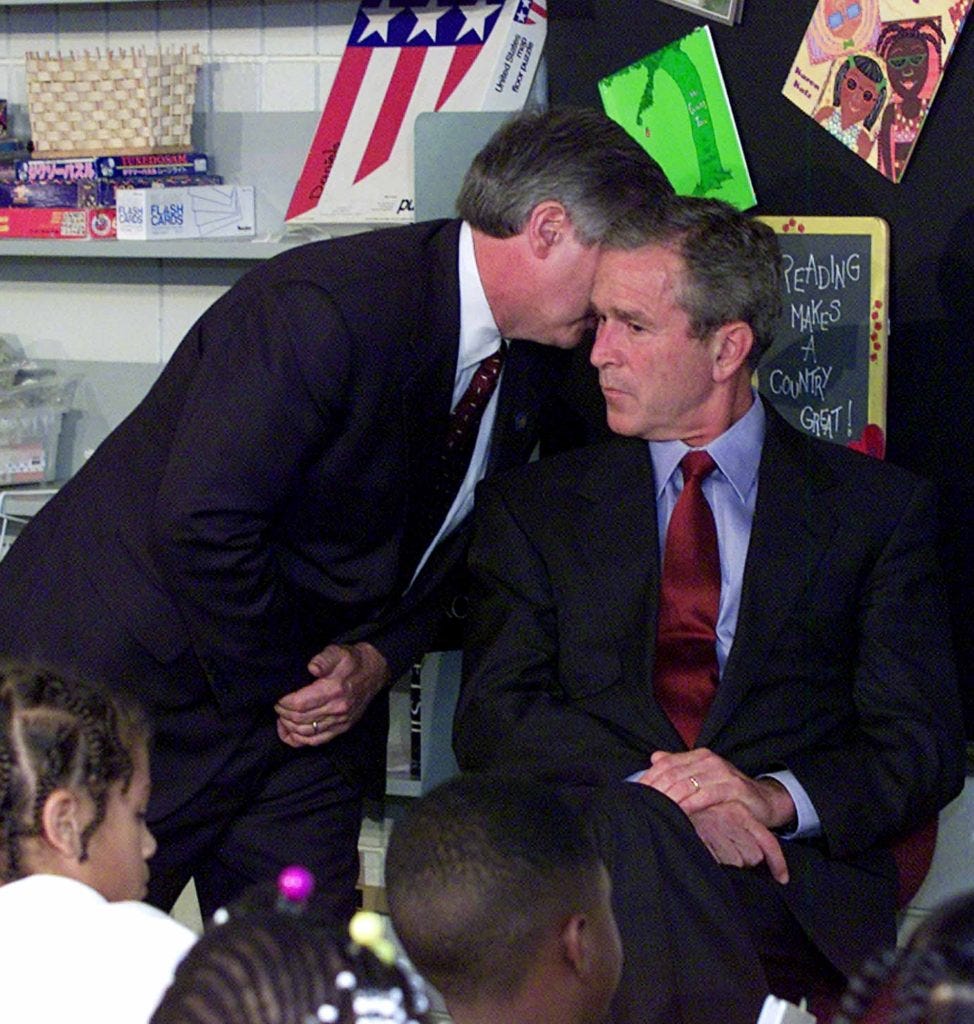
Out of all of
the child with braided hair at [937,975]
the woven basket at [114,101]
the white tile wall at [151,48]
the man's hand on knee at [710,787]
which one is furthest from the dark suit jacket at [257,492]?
the child with braided hair at [937,975]

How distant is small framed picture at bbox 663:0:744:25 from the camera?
9.11 ft

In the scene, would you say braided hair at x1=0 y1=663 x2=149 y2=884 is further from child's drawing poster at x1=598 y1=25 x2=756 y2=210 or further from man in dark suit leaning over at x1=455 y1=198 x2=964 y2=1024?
child's drawing poster at x1=598 y1=25 x2=756 y2=210

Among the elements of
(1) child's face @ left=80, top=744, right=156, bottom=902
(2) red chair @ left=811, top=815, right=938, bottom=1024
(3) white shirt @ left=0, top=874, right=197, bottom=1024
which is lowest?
(2) red chair @ left=811, top=815, right=938, bottom=1024

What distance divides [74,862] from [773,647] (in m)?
1.11

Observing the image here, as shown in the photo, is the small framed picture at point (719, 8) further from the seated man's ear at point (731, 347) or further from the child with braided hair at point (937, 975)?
the child with braided hair at point (937, 975)

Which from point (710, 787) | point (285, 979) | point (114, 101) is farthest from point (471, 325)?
→ point (285, 979)

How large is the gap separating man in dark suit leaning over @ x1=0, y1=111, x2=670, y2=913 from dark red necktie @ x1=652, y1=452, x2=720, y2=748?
0.35 m

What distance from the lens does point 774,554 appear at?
230cm

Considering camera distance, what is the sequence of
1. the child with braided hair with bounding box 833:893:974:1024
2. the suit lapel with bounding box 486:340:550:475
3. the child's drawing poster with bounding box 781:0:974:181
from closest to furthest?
the child with braided hair with bounding box 833:893:974:1024 < the suit lapel with bounding box 486:340:550:475 < the child's drawing poster with bounding box 781:0:974:181

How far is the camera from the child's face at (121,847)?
1551mm

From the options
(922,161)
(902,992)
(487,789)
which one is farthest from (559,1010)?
(922,161)

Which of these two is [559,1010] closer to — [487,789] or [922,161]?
[487,789]

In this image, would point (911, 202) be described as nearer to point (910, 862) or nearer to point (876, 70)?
point (876, 70)

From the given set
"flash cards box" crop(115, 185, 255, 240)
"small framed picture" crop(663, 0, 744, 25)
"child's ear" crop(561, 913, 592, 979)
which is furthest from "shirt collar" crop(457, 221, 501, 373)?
"flash cards box" crop(115, 185, 255, 240)
